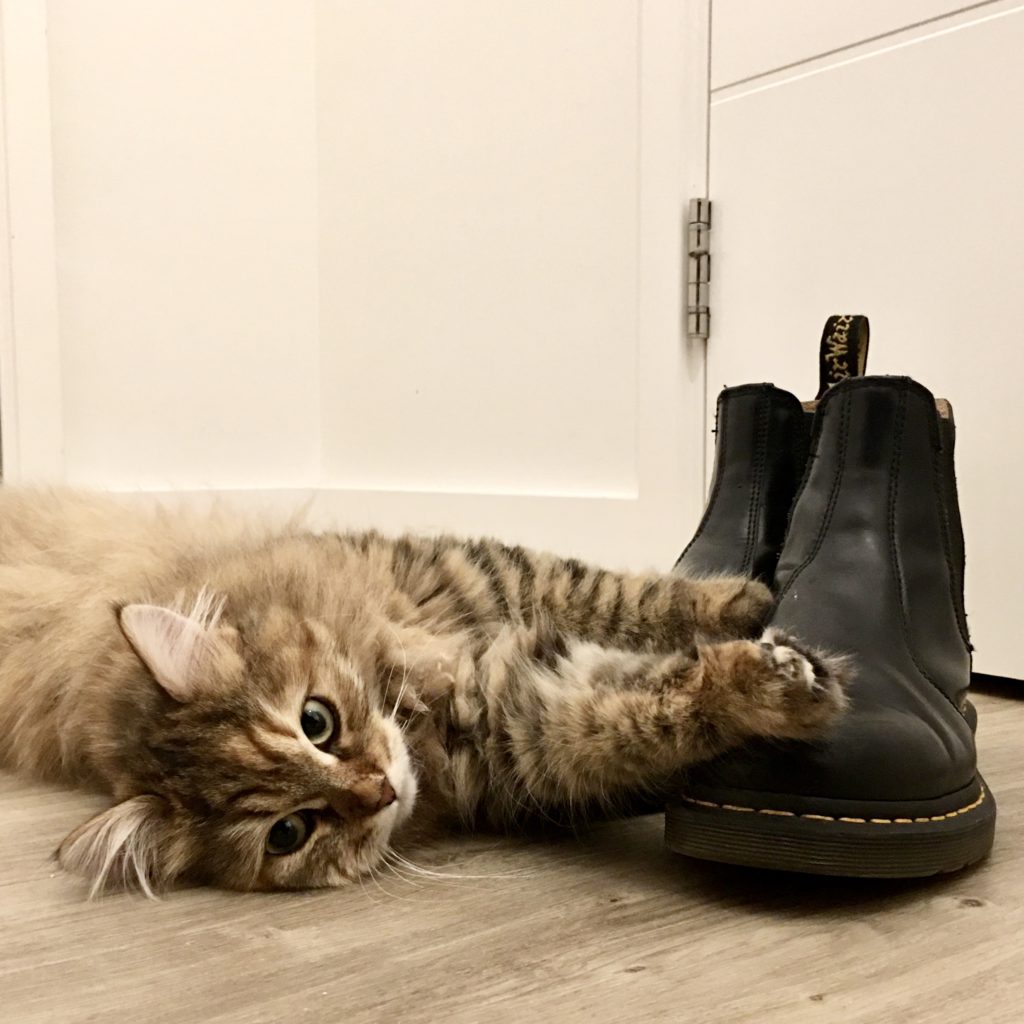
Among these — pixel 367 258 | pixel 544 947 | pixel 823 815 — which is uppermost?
pixel 367 258

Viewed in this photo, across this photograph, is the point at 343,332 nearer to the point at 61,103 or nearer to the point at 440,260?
the point at 440,260

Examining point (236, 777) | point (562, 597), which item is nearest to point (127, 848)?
point (236, 777)

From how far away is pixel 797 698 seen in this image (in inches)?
33.9

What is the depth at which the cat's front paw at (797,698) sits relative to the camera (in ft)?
2.82

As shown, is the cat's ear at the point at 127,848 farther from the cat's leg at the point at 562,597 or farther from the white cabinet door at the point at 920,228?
the white cabinet door at the point at 920,228

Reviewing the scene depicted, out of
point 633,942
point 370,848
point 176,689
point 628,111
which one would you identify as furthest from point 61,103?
point 633,942

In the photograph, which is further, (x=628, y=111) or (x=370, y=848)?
(x=628, y=111)

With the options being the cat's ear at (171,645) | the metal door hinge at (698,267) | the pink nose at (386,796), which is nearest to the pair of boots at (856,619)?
the pink nose at (386,796)

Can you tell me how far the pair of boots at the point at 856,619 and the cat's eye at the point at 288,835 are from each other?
1.16ft

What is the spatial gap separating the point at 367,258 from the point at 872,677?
7.31 ft

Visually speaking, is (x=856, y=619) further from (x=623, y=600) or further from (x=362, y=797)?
(x=362, y=797)

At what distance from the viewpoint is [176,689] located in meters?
1.00

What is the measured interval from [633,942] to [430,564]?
653 millimetres

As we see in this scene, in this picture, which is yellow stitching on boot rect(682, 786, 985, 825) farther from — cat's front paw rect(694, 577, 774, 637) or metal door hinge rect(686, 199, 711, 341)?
metal door hinge rect(686, 199, 711, 341)
